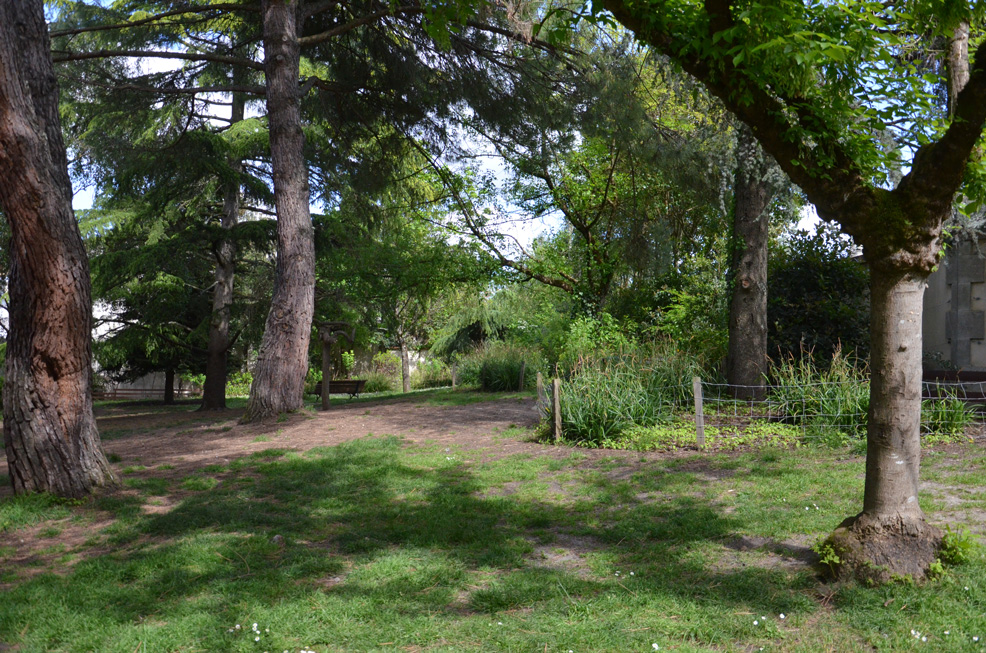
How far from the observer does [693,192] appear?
13070mm

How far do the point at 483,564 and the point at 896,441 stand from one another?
267 cm

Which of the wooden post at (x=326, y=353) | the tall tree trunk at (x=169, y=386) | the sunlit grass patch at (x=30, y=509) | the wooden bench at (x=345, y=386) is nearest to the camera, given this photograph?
the sunlit grass patch at (x=30, y=509)

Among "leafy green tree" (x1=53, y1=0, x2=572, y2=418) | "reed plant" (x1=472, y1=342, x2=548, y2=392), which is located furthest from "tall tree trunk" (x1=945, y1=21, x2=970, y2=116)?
"reed plant" (x1=472, y1=342, x2=548, y2=392)

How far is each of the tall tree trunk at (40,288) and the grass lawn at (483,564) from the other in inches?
17.4

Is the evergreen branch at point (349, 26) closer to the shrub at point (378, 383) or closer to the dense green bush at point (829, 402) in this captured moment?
the dense green bush at point (829, 402)

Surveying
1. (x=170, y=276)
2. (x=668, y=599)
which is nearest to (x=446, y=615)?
(x=668, y=599)

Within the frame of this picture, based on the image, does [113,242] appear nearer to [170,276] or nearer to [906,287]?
[170,276]

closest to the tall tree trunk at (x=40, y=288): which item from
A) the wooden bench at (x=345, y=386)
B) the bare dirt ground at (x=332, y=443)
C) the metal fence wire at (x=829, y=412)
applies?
the bare dirt ground at (x=332, y=443)

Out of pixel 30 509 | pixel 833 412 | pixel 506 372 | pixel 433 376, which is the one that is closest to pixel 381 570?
pixel 30 509

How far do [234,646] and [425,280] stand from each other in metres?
14.9

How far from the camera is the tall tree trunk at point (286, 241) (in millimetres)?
11641

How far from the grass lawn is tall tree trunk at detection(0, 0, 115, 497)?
1.45 feet

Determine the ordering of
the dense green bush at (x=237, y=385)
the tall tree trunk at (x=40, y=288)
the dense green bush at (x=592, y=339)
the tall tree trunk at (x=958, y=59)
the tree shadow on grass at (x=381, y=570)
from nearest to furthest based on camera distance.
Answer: the tree shadow on grass at (x=381, y=570) < the tall tree trunk at (x=958, y=59) < the tall tree trunk at (x=40, y=288) < the dense green bush at (x=592, y=339) < the dense green bush at (x=237, y=385)

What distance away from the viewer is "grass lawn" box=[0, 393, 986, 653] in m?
3.70
